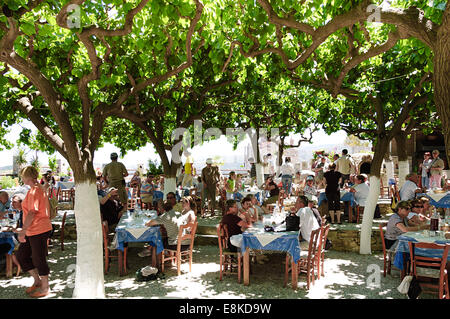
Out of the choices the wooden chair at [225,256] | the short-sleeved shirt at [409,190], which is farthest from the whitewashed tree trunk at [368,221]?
the wooden chair at [225,256]

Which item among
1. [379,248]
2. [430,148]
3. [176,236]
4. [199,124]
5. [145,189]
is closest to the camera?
[176,236]

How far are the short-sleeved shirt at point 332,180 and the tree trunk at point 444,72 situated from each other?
6280 millimetres

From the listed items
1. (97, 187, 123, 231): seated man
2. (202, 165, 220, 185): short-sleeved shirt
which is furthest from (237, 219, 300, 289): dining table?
(202, 165, 220, 185): short-sleeved shirt

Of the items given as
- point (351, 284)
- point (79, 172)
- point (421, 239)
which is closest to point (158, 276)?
point (79, 172)

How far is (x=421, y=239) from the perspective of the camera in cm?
527

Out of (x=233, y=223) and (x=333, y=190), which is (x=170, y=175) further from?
(x=333, y=190)

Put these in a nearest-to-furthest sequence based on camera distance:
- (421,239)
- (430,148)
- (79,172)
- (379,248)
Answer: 1. (79,172)
2. (421,239)
3. (379,248)
4. (430,148)

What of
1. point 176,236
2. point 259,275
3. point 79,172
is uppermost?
point 79,172

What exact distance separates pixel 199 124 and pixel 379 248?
25.1 feet

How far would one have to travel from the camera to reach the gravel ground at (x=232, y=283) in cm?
535

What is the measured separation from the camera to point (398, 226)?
19.2 ft

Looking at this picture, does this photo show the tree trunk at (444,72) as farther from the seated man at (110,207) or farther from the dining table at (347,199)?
the dining table at (347,199)

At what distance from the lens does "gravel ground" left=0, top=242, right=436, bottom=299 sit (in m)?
5.35
